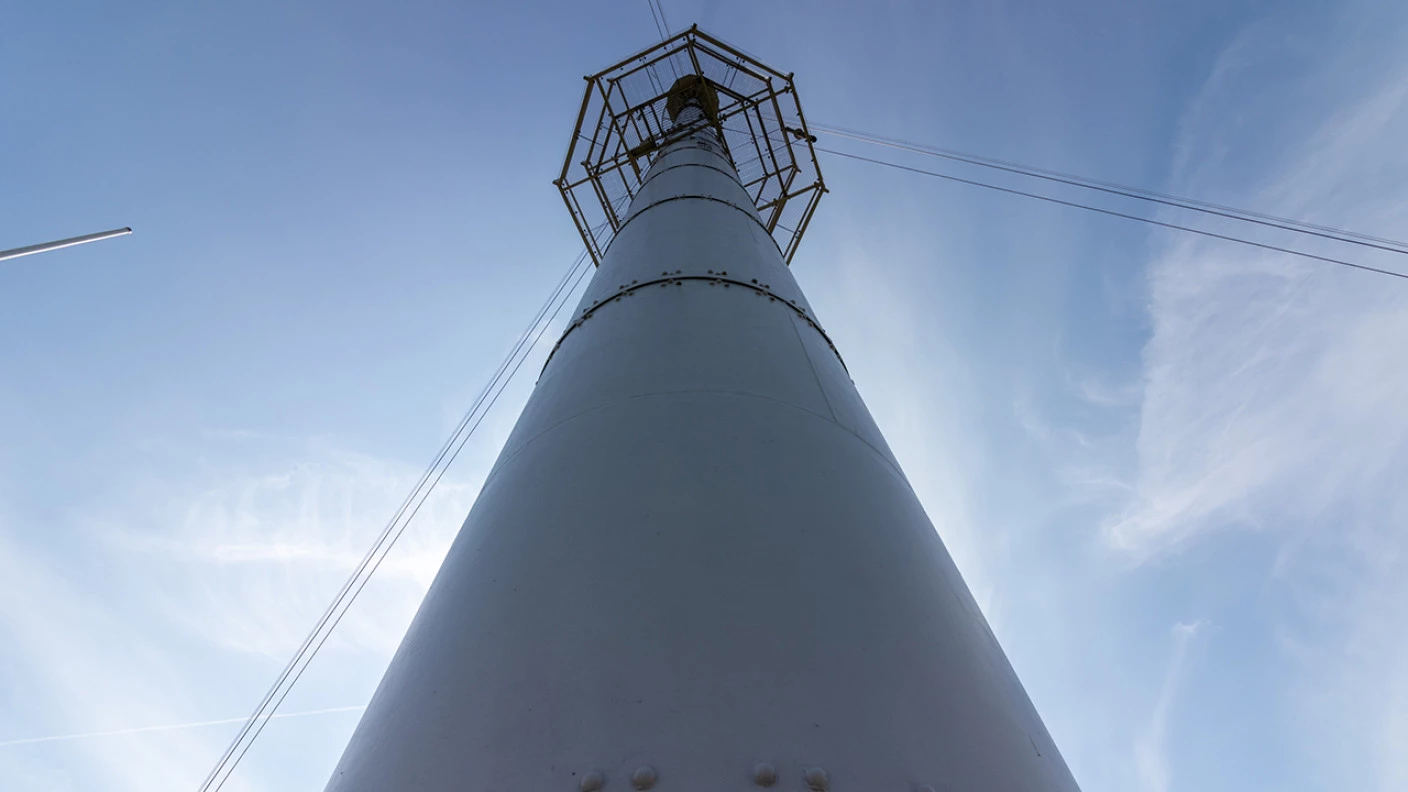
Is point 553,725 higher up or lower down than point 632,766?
higher up

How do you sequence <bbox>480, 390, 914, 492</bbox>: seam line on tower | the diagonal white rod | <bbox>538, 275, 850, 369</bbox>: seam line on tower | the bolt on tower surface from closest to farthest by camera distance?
the bolt on tower surface → <bbox>480, 390, 914, 492</bbox>: seam line on tower → <bbox>538, 275, 850, 369</bbox>: seam line on tower → the diagonal white rod

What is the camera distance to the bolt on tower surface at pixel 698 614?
1387 mm

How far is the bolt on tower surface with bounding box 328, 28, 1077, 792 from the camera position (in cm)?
139

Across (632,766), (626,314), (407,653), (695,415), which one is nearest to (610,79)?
(626,314)

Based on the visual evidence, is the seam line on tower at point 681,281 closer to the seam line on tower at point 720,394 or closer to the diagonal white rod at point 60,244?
the seam line on tower at point 720,394

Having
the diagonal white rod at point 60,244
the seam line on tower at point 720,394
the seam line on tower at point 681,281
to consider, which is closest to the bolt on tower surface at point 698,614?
the seam line on tower at point 720,394

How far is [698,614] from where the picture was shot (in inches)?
65.1

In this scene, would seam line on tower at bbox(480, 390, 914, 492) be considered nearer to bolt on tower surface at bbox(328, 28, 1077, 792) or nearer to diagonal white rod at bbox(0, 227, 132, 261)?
bolt on tower surface at bbox(328, 28, 1077, 792)

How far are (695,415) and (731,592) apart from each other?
2.72 ft

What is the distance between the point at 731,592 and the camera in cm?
172

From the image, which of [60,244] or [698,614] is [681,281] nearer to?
[698,614]

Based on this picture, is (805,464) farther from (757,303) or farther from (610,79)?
(610,79)

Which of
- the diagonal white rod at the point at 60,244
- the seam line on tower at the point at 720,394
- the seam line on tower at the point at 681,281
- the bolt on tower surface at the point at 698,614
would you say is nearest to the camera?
the bolt on tower surface at the point at 698,614

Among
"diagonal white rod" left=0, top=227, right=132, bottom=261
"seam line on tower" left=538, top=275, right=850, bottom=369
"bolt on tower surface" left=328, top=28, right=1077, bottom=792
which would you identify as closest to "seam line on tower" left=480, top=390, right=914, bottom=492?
"bolt on tower surface" left=328, top=28, right=1077, bottom=792
